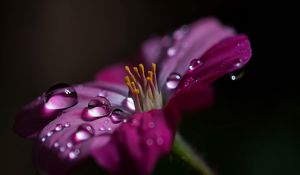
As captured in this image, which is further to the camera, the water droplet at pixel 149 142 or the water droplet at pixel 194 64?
the water droplet at pixel 194 64

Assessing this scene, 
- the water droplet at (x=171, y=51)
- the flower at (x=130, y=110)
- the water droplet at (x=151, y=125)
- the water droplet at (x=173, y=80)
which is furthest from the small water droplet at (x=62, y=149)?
the water droplet at (x=171, y=51)

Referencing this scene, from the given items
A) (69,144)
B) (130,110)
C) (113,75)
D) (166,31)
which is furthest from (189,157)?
(166,31)

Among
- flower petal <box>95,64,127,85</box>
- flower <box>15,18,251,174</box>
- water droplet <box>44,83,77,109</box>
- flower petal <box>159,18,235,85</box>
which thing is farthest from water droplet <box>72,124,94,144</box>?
flower petal <box>95,64,127,85</box>

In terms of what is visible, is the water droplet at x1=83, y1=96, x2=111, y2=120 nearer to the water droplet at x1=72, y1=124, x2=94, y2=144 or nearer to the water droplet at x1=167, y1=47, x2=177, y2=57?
the water droplet at x1=72, y1=124, x2=94, y2=144

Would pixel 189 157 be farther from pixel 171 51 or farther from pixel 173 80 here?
pixel 171 51

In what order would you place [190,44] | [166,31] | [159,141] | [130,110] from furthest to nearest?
[166,31] → [190,44] → [130,110] → [159,141]

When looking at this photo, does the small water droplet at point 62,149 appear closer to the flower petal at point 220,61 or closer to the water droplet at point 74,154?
the water droplet at point 74,154
